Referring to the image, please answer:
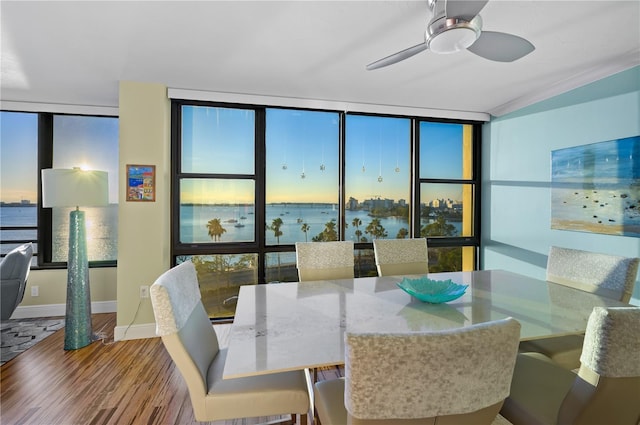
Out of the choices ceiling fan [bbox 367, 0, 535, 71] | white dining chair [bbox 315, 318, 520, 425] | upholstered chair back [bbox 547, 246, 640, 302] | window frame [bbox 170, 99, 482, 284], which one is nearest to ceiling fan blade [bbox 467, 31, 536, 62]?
ceiling fan [bbox 367, 0, 535, 71]

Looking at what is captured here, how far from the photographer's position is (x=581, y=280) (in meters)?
2.02

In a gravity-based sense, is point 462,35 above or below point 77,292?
above

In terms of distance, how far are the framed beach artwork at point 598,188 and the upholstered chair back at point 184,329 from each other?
324cm

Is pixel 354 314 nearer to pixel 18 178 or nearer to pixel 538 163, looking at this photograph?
pixel 538 163

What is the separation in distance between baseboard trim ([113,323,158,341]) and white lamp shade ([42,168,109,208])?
1241 mm

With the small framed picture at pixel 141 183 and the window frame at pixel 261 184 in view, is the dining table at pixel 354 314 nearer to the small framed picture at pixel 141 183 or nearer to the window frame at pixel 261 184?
the window frame at pixel 261 184

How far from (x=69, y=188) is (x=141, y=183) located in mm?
557

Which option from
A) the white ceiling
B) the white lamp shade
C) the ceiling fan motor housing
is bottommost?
the white lamp shade

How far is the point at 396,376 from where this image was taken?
A: 2.64 ft

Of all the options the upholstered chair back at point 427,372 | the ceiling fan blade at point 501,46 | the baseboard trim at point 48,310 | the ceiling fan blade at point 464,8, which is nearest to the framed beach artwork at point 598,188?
the ceiling fan blade at point 501,46

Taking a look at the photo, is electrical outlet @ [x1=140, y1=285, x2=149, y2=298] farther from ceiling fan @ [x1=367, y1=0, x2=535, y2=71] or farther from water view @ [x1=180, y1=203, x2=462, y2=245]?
ceiling fan @ [x1=367, y1=0, x2=535, y2=71]

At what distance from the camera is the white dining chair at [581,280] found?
174cm

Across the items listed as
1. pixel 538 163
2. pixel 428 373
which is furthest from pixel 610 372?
pixel 538 163

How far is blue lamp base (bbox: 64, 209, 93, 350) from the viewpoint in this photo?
8.88 feet
